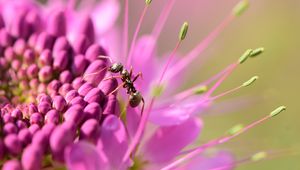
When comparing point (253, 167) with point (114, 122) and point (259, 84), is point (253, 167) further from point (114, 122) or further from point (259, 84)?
point (114, 122)

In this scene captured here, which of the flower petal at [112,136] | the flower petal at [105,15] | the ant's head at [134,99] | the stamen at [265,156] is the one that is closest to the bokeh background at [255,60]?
the flower petal at [105,15]

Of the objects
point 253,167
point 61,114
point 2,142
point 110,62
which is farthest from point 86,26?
point 253,167

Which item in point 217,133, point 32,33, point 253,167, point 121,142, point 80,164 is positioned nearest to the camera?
point 80,164

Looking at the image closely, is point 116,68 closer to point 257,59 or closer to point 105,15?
Result: point 105,15

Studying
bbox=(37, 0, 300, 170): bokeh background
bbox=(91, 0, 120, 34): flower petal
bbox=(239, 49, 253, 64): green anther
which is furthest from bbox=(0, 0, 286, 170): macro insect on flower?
bbox=(37, 0, 300, 170): bokeh background

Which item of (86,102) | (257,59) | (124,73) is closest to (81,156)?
(86,102)

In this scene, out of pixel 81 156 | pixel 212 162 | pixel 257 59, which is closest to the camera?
pixel 81 156

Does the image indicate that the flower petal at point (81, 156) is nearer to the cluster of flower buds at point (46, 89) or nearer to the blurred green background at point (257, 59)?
the cluster of flower buds at point (46, 89)
